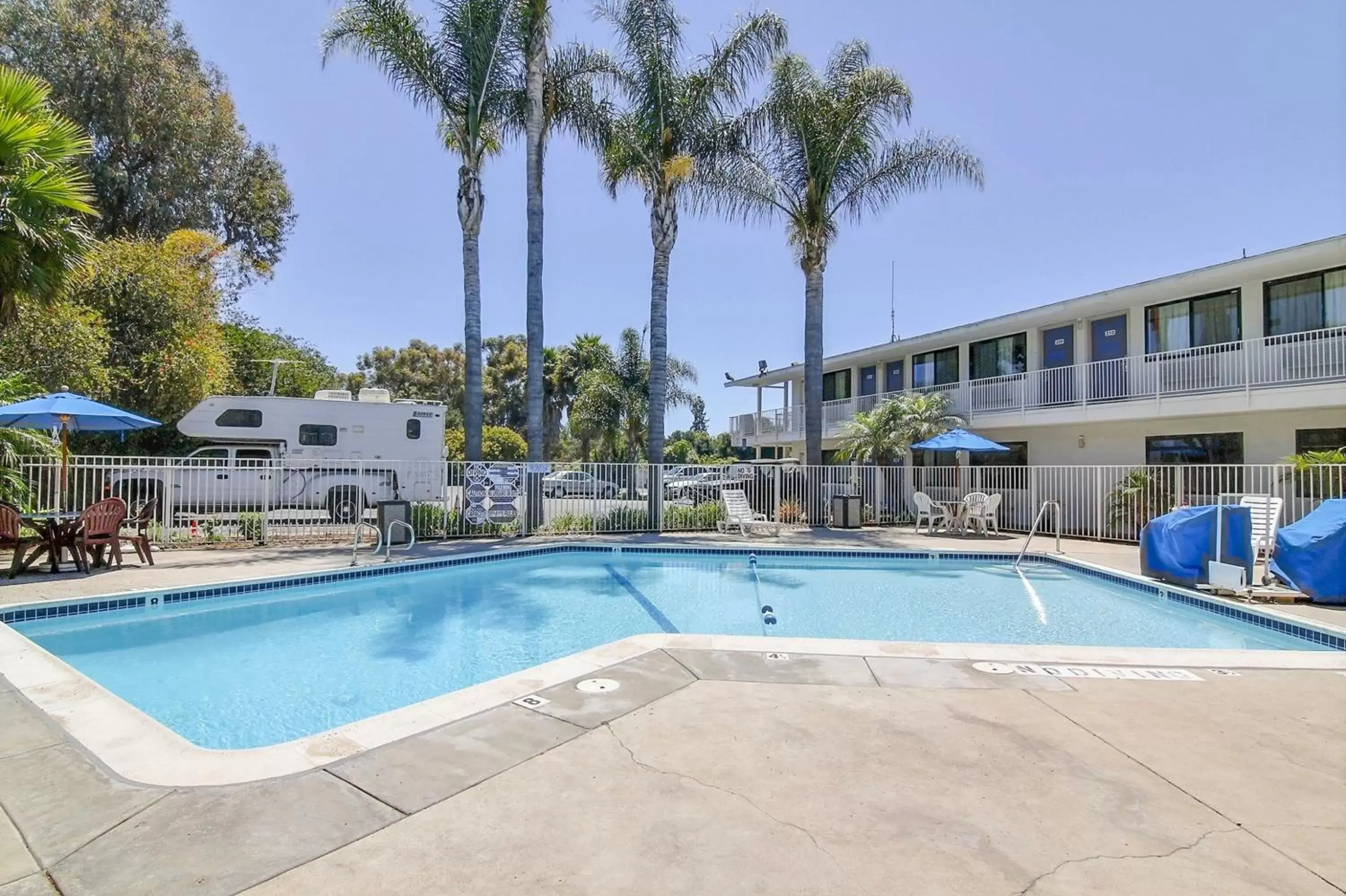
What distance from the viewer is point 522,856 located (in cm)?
255

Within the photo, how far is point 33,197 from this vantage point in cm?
771

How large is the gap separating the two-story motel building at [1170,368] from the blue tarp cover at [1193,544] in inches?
235

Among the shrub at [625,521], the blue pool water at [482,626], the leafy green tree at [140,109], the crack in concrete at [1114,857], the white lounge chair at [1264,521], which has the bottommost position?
the blue pool water at [482,626]

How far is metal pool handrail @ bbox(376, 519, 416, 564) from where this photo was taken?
10828 mm

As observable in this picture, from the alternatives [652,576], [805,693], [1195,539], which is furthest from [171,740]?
[1195,539]

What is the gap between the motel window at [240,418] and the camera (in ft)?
48.6

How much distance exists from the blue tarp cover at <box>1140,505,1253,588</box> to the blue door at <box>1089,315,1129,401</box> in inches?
294

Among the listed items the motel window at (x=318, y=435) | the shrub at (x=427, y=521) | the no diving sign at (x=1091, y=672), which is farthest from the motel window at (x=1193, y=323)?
the motel window at (x=318, y=435)

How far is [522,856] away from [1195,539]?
9.95m

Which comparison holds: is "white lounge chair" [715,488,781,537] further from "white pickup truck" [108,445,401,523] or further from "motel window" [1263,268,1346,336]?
"motel window" [1263,268,1346,336]

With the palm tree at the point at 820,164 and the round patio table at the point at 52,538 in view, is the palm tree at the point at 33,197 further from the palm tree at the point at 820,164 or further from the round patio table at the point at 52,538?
the palm tree at the point at 820,164

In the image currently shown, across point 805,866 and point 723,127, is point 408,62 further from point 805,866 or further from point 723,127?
point 805,866

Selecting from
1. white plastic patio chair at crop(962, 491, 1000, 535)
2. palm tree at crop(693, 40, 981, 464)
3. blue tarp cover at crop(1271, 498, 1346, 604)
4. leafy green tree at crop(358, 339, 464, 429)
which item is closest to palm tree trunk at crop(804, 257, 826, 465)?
palm tree at crop(693, 40, 981, 464)

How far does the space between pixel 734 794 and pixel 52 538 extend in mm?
10438
